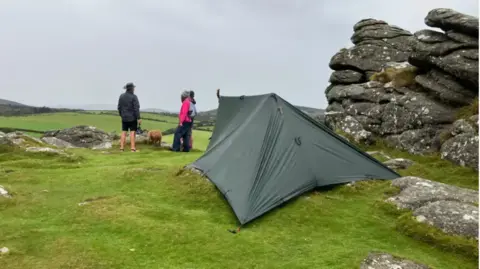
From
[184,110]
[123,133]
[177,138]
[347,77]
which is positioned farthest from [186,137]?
[347,77]

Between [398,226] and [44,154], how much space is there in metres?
18.1

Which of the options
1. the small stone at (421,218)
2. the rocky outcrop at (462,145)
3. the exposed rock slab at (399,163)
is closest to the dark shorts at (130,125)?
the exposed rock slab at (399,163)

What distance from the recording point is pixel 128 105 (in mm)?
23219

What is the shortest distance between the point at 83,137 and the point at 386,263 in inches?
1246

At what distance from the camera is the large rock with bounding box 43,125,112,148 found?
114 feet

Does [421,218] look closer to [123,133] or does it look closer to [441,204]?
[441,204]

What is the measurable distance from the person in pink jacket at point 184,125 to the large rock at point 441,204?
1391cm

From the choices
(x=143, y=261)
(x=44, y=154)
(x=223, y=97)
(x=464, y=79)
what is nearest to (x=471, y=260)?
(x=143, y=261)

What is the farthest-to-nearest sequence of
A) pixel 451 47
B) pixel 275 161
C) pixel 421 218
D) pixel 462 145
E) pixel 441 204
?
pixel 451 47
pixel 462 145
pixel 275 161
pixel 441 204
pixel 421 218

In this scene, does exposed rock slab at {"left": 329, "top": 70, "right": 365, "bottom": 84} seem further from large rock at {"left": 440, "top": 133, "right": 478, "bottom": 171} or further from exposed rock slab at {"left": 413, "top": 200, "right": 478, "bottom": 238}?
exposed rock slab at {"left": 413, "top": 200, "right": 478, "bottom": 238}

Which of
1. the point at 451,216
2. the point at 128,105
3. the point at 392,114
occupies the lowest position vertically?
the point at 451,216

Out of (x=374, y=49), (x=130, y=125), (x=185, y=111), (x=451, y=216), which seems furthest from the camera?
(x=374, y=49)

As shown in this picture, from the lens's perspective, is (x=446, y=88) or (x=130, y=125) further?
(x=130, y=125)

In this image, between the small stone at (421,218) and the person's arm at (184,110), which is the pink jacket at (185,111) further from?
the small stone at (421,218)
